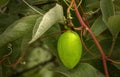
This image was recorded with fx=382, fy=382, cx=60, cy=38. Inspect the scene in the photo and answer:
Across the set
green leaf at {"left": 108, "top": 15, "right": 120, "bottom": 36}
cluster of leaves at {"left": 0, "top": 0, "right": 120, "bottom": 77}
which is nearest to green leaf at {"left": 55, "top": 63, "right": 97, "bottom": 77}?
cluster of leaves at {"left": 0, "top": 0, "right": 120, "bottom": 77}

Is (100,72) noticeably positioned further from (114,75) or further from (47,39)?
(47,39)

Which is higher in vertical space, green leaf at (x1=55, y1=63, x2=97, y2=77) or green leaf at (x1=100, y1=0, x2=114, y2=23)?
green leaf at (x1=100, y1=0, x2=114, y2=23)

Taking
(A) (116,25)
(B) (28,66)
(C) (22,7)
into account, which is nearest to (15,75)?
(B) (28,66)

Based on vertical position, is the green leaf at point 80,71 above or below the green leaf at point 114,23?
below

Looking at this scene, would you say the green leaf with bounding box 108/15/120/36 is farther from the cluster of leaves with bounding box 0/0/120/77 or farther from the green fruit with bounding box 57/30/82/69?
the green fruit with bounding box 57/30/82/69

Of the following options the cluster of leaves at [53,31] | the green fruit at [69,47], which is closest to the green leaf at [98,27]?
the cluster of leaves at [53,31]

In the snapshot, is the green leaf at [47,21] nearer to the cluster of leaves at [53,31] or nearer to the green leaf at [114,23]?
the cluster of leaves at [53,31]

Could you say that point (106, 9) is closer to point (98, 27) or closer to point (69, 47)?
point (98, 27)

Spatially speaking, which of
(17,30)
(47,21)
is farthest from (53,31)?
(47,21)
